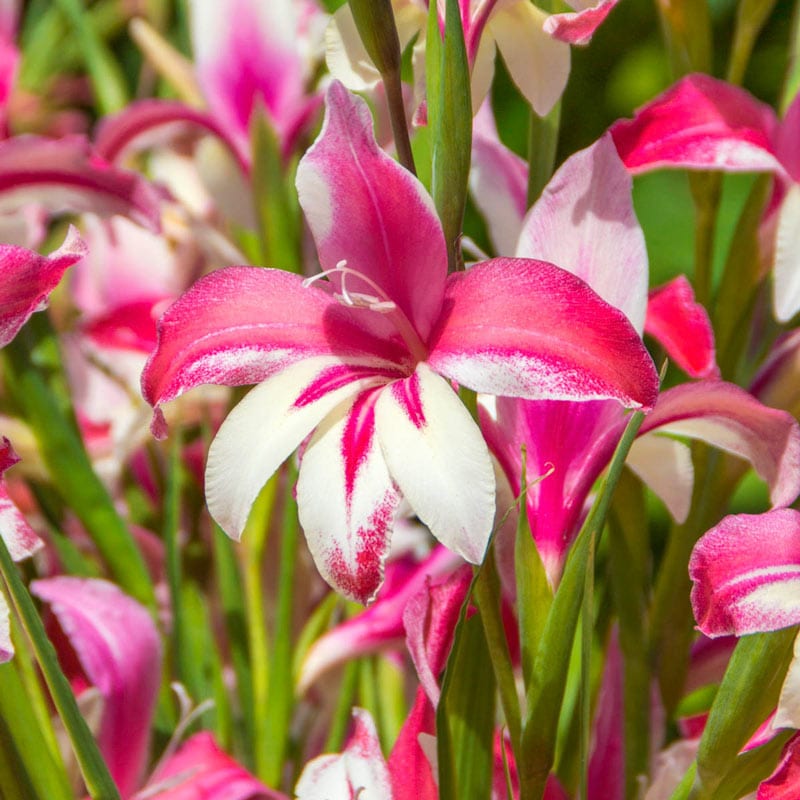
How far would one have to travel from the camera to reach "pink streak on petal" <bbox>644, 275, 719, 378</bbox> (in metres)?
0.29

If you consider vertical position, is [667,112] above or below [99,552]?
above

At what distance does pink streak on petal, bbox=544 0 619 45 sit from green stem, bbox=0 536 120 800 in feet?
0.50

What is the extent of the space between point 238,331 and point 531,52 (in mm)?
98

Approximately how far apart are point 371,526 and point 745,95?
0.56ft

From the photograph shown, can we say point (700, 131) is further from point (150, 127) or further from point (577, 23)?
point (150, 127)

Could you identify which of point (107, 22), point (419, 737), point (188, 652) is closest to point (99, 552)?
point (188, 652)

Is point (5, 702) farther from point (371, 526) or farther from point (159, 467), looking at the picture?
point (159, 467)

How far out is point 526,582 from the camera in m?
0.26

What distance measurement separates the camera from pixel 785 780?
240 mm

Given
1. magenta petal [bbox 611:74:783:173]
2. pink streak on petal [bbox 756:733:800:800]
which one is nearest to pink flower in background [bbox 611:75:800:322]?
magenta petal [bbox 611:74:783:173]

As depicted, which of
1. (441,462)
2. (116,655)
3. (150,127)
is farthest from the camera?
(150,127)

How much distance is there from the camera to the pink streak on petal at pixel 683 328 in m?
0.29

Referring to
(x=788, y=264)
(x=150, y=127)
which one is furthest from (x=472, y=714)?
(x=150, y=127)

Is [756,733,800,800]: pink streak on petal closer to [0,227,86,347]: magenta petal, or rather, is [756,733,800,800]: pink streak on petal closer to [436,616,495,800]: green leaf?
[436,616,495,800]: green leaf
